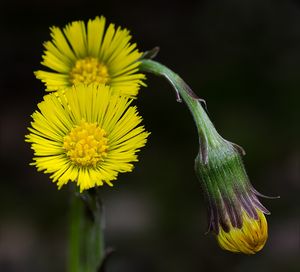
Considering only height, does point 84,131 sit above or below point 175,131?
below

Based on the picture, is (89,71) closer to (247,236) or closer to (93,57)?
(93,57)

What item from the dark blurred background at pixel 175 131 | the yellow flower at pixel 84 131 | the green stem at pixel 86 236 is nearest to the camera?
the yellow flower at pixel 84 131

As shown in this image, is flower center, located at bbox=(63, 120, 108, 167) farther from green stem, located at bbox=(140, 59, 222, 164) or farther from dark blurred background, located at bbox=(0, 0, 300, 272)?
dark blurred background, located at bbox=(0, 0, 300, 272)

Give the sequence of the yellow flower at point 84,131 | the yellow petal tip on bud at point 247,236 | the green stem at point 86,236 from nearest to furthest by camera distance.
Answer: the yellow flower at point 84,131 → the yellow petal tip on bud at point 247,236 → the green stem at point 86,236

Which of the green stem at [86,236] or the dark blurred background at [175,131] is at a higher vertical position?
the dark blurred background at [175,131]

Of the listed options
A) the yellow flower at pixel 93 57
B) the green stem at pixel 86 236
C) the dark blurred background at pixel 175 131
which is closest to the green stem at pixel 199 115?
the yellow flower at pixel 93 57

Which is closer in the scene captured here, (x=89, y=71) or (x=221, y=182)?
(x=221, y=182)

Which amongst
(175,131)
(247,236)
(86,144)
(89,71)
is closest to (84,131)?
(86,144)

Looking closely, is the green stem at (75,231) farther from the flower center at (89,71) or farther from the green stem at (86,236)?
the flower center at (89,71)
